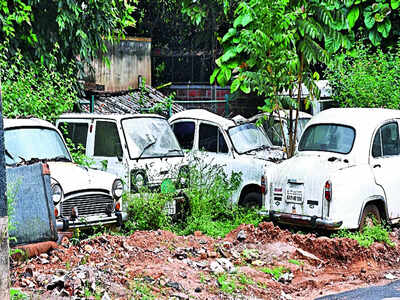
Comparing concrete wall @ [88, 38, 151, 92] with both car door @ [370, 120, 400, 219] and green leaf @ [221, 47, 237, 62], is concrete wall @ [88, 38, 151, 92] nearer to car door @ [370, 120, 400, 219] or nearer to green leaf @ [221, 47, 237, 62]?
green leaf @ [221, 47, 237, 62]

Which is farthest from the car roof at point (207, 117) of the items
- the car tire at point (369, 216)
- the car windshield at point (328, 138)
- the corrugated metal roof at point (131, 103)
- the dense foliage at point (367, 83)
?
the car tire at point (369, 216)

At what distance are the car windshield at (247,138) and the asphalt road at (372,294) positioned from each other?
4.94 metres

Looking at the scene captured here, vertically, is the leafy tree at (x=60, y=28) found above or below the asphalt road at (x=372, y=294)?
above

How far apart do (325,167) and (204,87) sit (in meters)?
10.3

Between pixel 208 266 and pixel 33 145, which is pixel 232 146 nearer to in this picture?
pixel 33 145

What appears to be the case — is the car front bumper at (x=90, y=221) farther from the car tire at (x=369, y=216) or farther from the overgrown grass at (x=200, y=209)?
the car tire at (x=369, y=216)

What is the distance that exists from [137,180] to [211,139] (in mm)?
2227

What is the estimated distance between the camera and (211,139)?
1203 cm

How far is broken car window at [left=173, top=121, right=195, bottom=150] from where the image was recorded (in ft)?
40.5

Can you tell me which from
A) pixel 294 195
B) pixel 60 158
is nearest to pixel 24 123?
pixel 60 158

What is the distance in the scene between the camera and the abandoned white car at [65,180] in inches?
340

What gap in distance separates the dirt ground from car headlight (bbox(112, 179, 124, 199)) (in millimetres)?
1065

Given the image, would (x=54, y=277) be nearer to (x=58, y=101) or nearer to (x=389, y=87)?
(x=58, y=101)

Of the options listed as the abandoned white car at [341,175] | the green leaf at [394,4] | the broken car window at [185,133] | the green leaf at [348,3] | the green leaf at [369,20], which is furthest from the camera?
the green leaf at [369,20]
